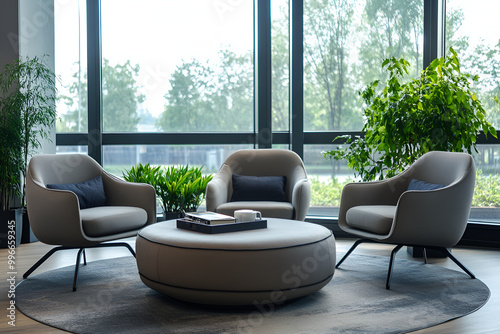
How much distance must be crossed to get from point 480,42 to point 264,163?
2181 mm

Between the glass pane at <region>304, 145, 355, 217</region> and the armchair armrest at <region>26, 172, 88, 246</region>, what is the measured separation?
2.55 meters

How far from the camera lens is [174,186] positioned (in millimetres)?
4926

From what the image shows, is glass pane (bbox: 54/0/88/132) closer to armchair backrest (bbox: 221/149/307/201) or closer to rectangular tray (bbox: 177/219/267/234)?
armchair backrest (bbox: 221/149/307/201)

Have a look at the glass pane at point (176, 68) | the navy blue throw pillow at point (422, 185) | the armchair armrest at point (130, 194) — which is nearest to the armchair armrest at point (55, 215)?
the armchair armrest at point (130, 194)

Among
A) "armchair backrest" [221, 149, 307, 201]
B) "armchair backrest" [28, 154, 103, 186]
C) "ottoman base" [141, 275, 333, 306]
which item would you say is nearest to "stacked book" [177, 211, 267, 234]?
"ottoman base" [141, 275, 333, 306]

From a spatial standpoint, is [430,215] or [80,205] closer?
[430,215]

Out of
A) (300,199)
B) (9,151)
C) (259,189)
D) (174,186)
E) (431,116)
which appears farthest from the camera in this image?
(174,186)

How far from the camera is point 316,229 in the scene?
10.4ft

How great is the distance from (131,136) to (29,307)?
8.69 feet

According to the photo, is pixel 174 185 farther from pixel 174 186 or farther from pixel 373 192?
pixel 373 192

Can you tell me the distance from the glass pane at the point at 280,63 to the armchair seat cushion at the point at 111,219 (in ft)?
6.58

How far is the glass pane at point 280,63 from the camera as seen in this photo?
5309 millimetres

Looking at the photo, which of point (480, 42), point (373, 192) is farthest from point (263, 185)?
point (480, 42)

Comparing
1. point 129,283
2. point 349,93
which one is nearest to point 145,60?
point 349,93
